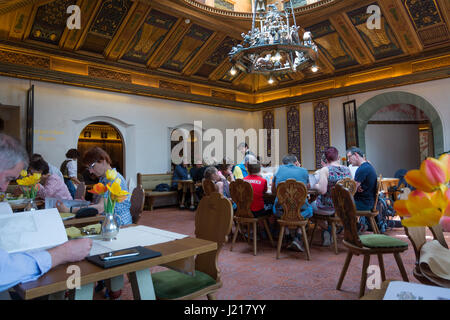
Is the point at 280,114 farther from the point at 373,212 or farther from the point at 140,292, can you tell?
the point at 140,292

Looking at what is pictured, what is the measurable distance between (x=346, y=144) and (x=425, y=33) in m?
3.53

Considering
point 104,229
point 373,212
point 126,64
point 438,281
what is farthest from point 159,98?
point 438,281

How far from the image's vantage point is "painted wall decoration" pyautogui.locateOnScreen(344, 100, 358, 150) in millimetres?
9273

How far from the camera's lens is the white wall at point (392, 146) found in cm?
1159

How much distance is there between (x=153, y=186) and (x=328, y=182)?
604 centimetres

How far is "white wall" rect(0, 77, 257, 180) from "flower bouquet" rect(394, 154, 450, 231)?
8063mm

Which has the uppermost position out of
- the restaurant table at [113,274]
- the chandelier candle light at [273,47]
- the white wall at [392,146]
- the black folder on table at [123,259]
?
the chandelier candle light at [273,47]

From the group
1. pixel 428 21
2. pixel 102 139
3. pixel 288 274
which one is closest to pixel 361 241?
pixel 288 274

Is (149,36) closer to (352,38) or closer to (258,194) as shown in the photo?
(352,38)

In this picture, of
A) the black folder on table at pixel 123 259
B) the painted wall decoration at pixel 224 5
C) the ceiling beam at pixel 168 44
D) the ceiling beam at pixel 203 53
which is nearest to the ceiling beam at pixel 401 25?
the painted wall decoration at pixel 224 5

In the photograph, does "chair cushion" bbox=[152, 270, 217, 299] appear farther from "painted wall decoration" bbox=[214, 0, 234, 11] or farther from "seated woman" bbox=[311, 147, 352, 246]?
"painted wall decoration" bbox=[214, 0, 234, 11]

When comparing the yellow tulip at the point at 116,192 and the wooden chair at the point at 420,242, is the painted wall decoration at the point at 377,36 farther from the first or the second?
the yellow tulip at the point at 116,192

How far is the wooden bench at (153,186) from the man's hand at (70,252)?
23.7 feet

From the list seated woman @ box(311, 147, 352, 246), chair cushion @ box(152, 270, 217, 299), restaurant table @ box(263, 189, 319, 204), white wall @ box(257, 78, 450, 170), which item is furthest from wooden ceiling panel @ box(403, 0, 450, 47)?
chair cushion @ box(152, 270, 217, 299)
